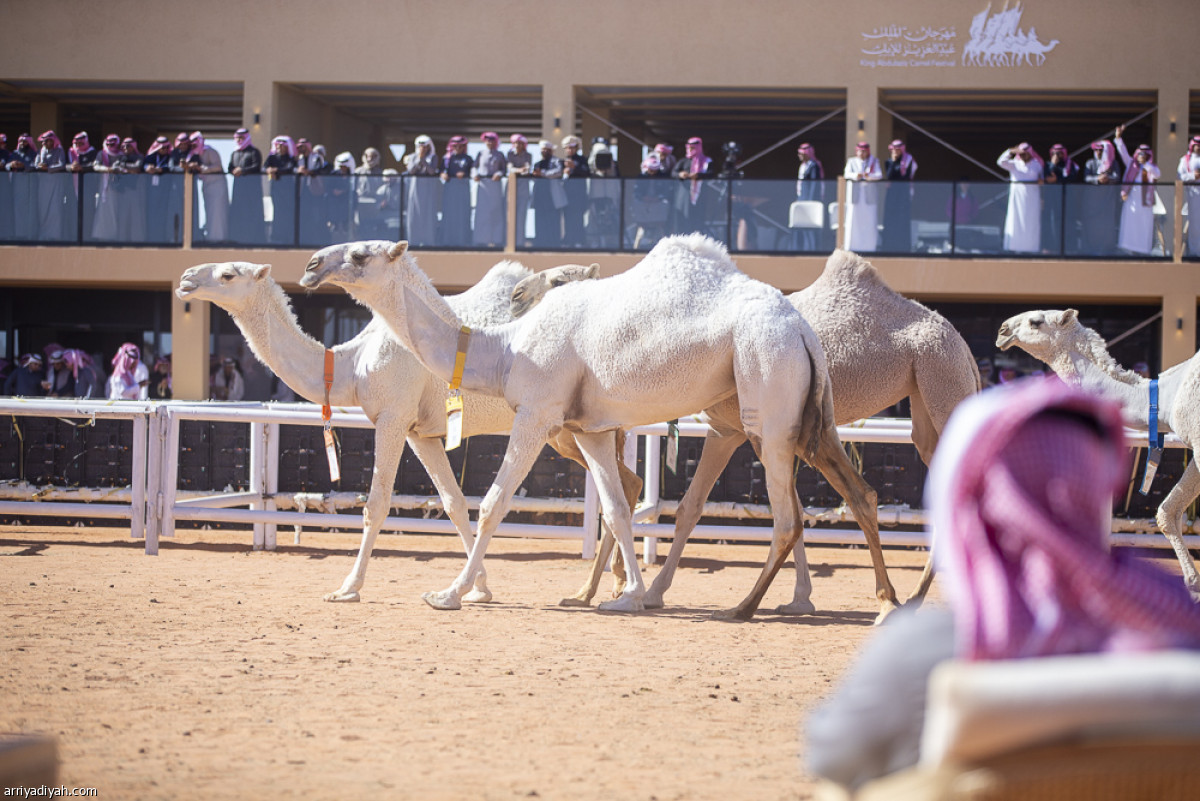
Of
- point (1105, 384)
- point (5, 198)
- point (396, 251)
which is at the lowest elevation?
point (1105, 384)

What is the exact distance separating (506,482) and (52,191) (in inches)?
654

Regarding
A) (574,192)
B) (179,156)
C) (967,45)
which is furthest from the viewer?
(967,45)

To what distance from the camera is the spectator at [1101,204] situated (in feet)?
65.5

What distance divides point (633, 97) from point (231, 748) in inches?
872

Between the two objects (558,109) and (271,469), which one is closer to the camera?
(271,469)

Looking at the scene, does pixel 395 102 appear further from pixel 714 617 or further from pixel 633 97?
pixel 714 617

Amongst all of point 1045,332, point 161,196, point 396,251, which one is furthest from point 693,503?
point 161,196

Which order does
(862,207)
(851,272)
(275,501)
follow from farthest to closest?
(862,207) < (275,501) < (851,272)

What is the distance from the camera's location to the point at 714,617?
8.91 meters

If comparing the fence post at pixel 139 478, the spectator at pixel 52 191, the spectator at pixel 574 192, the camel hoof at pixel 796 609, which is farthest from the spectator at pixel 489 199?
the camel hoof at pixel 796 609

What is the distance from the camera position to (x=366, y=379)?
32.0 feet

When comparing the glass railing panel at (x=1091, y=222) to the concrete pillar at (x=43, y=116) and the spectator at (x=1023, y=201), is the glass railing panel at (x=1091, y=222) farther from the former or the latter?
the concrete pillar at (x=43, y=116)

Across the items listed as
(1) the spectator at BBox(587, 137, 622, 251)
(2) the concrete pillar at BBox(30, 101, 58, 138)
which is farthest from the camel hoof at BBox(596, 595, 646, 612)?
(2) the concrete pillar at BBox(30, 101, 58, 138)

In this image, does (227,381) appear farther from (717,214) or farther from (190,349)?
(717,214)
